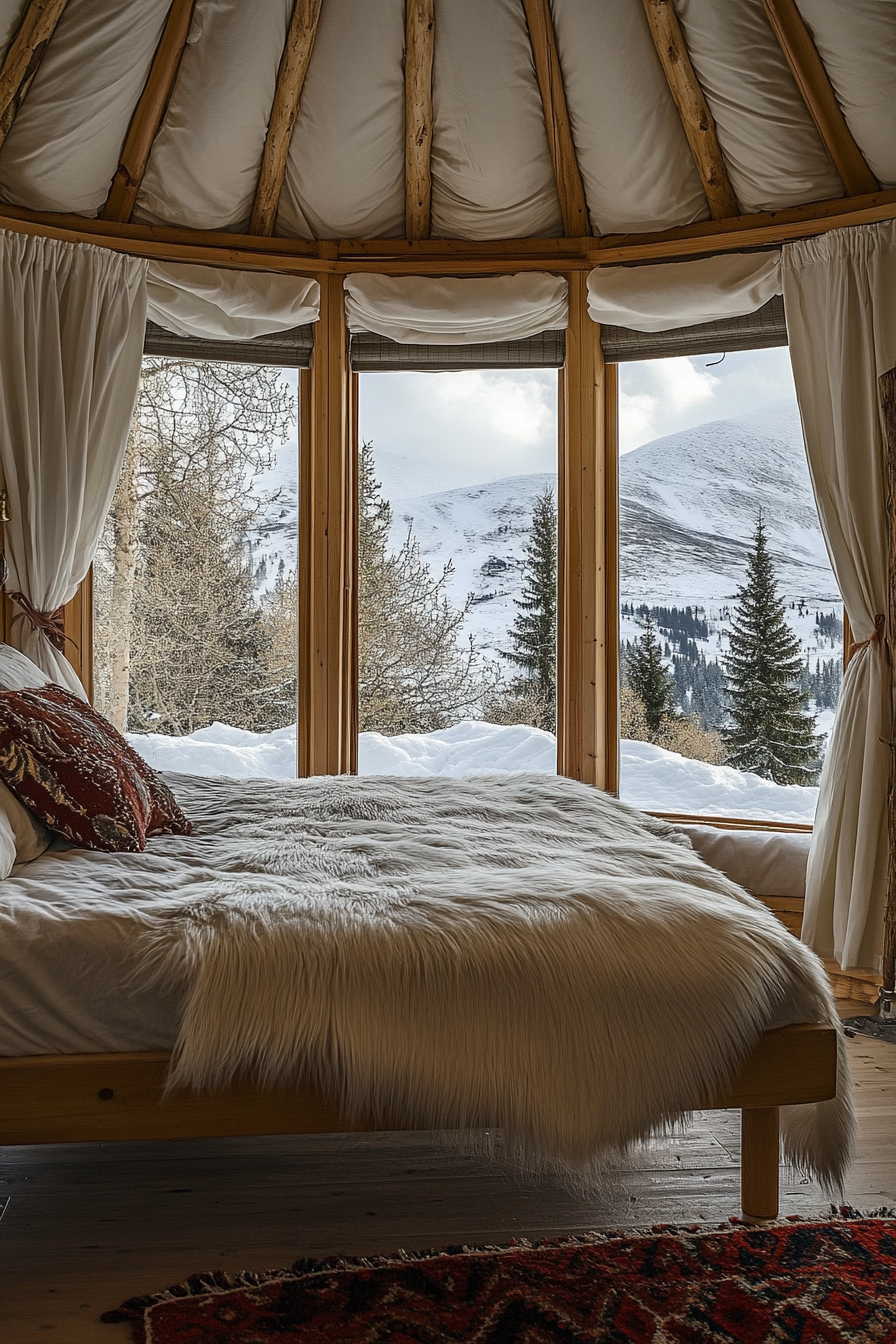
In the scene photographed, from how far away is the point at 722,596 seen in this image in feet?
13.7

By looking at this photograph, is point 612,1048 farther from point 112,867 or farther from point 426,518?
point 426,518

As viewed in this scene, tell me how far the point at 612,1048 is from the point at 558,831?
0.86 meters

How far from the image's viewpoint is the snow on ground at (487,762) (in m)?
4.07

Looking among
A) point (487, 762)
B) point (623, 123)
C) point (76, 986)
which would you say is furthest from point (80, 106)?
point (76, 986)

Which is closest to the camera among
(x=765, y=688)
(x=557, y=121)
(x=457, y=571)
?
(x=557, y=121)

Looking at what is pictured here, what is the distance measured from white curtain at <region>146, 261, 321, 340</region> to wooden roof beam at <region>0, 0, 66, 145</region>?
0.68 m

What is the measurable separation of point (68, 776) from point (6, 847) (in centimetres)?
24

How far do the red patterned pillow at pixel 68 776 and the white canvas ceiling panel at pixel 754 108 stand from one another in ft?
10.3

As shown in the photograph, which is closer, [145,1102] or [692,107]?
[145,1102]

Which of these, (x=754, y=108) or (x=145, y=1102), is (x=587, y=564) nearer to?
(x=754, y=108)

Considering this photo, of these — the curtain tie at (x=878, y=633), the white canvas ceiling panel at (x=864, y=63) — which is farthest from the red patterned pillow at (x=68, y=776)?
the white canvas ceiling panel at (x=864, y=63)

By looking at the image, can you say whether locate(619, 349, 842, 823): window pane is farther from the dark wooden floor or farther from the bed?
the bed

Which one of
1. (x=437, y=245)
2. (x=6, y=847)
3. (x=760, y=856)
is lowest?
(x=760, y=856)

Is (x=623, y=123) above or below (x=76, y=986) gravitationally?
above
